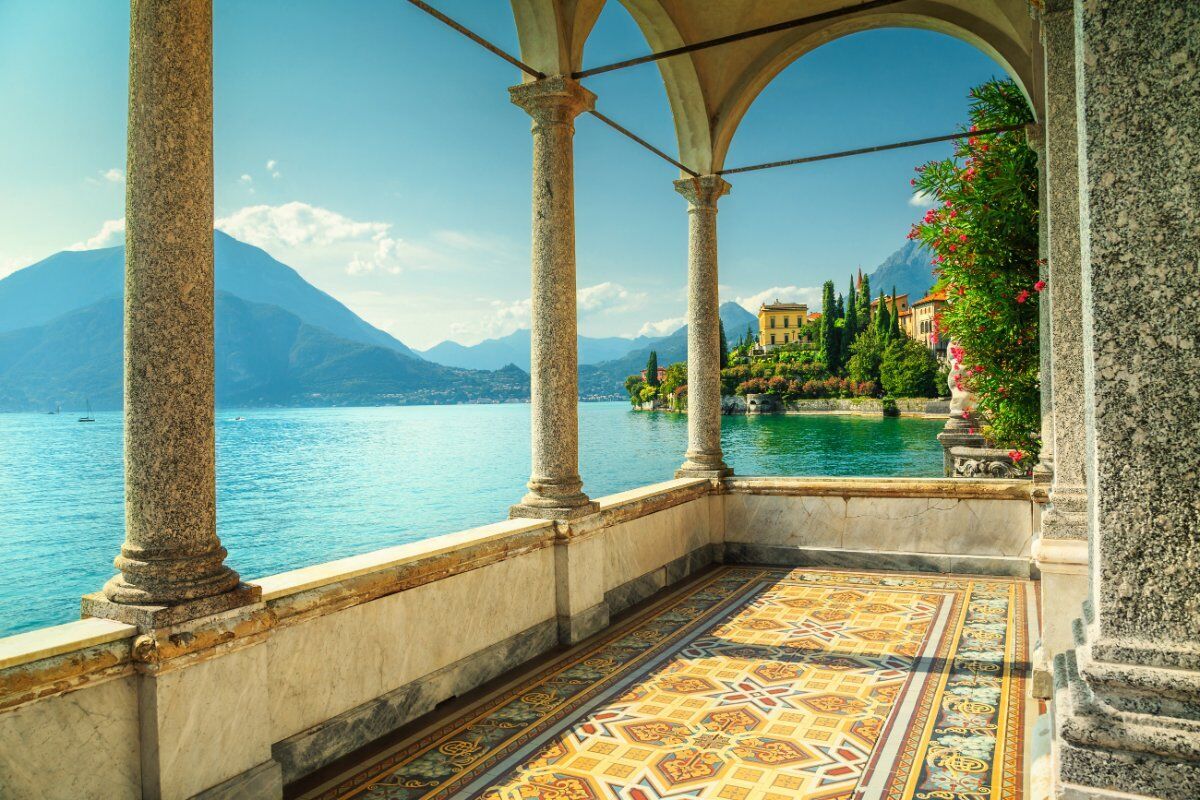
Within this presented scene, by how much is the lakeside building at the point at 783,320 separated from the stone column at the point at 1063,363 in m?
108

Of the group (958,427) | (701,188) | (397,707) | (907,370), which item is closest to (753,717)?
(397,707)

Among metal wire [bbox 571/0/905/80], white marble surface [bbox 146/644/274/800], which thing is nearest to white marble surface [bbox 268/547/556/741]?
white marble surface [bbox 146/644/274/800]

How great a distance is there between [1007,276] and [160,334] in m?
8.37

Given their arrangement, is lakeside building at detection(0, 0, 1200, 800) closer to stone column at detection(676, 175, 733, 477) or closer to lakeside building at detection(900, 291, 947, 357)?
stone column at detection(676, 175, 733, 477)

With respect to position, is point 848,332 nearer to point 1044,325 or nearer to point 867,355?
point 867,355

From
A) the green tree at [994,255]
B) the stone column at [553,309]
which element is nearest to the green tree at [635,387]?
the green tree at [994,255]

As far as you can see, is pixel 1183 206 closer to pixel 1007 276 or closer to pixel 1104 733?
pixel 1104 733

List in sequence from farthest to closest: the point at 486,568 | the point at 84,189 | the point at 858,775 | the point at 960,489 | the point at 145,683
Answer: the point at 84,189 → the point at 960,489 → the point at 486,568 → the point at 858,775 → the point at 145,683

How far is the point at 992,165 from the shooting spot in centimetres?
872

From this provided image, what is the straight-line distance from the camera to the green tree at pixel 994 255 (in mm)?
8305

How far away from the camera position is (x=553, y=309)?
5758 millimetres

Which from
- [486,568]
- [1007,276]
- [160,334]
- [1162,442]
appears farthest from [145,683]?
[1007,276]

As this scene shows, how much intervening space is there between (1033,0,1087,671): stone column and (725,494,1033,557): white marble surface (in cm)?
329

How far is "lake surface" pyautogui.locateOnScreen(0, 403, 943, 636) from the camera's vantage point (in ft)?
129
